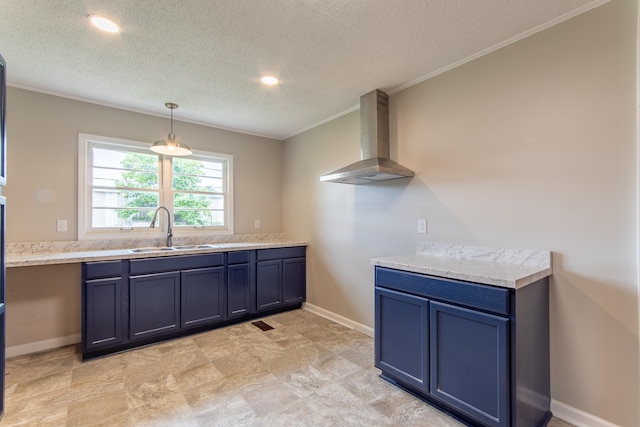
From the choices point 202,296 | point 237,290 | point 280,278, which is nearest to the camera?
point 202,296

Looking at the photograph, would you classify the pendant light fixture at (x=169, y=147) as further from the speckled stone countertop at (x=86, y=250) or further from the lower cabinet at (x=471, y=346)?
the lower cabinet at (x=471, y=346)

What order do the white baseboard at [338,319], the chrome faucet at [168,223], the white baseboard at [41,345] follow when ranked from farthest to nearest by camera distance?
the chrome faucet at [168,223], the white baseboard at [338,319], the white baseboard at [41,345]

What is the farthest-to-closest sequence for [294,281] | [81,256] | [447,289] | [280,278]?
[294,281] → [280,278] → [81,256] → [447,289]

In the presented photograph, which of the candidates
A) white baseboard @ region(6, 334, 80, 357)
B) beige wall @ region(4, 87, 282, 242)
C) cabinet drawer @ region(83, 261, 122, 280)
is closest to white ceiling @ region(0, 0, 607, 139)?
beige wall @ region(4, 87, 282, 242)

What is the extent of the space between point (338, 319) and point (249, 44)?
289 cm

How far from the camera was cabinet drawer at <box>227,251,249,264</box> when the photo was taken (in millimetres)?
3424

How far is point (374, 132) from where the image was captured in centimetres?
Answer: 286

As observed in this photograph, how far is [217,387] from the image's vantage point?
2.21 m

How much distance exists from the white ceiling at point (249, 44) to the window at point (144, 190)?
0.60 m

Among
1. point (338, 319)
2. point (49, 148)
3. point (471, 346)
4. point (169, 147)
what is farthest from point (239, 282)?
point (471, 346)

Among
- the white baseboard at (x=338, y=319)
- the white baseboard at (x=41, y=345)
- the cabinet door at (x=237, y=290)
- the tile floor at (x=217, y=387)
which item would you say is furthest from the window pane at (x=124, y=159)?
the white baseboard at (x=338, y=319)

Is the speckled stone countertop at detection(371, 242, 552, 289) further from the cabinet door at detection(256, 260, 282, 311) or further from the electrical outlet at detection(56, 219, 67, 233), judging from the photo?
the electrical outlet at detection(56, 219, 67, 233)

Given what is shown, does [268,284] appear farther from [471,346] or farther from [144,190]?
[471,346]

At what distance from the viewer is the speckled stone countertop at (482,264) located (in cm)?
A: 167
